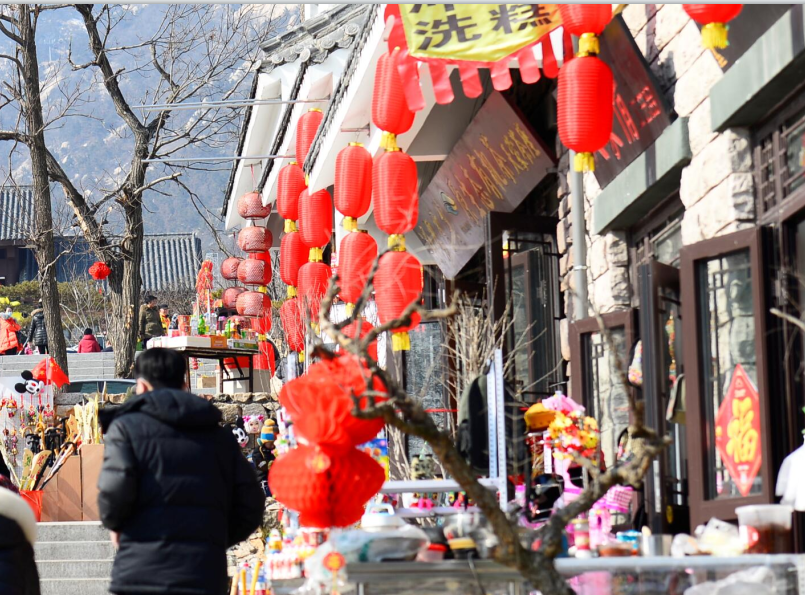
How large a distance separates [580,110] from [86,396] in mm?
12803

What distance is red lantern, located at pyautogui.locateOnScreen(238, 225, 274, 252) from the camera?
77.8 feet

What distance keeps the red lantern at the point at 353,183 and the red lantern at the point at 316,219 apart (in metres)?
3.69

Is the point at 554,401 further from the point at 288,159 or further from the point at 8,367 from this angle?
the point at 8,367

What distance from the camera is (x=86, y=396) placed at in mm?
19375

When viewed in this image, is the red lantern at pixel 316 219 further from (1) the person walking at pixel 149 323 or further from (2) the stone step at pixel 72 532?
(1) the person walking at pixel 149 323

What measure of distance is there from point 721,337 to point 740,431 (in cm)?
60

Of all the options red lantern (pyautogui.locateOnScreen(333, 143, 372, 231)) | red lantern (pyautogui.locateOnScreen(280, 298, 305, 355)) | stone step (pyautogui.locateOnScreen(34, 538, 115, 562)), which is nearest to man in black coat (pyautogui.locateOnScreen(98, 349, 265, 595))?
stone step (pyautogui.locateOnScreen(34, 538, 115, 562))

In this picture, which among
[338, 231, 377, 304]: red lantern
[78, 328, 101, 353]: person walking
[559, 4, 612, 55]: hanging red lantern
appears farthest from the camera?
[78, 328, 101, 353]: person walking

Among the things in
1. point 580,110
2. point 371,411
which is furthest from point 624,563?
point 580,110

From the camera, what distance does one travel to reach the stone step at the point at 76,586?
1169 centimetres

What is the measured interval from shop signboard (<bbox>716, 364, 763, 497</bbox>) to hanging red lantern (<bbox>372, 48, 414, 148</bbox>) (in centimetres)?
489

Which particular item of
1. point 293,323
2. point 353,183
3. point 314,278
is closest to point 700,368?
point 353,183

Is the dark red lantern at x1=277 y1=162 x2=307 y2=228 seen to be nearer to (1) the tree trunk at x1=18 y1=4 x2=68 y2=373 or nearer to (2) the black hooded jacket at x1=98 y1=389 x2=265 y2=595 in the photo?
(1) the tree trunk at x1=18 y1=4 x2=68 y2=373

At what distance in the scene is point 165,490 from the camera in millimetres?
5414
